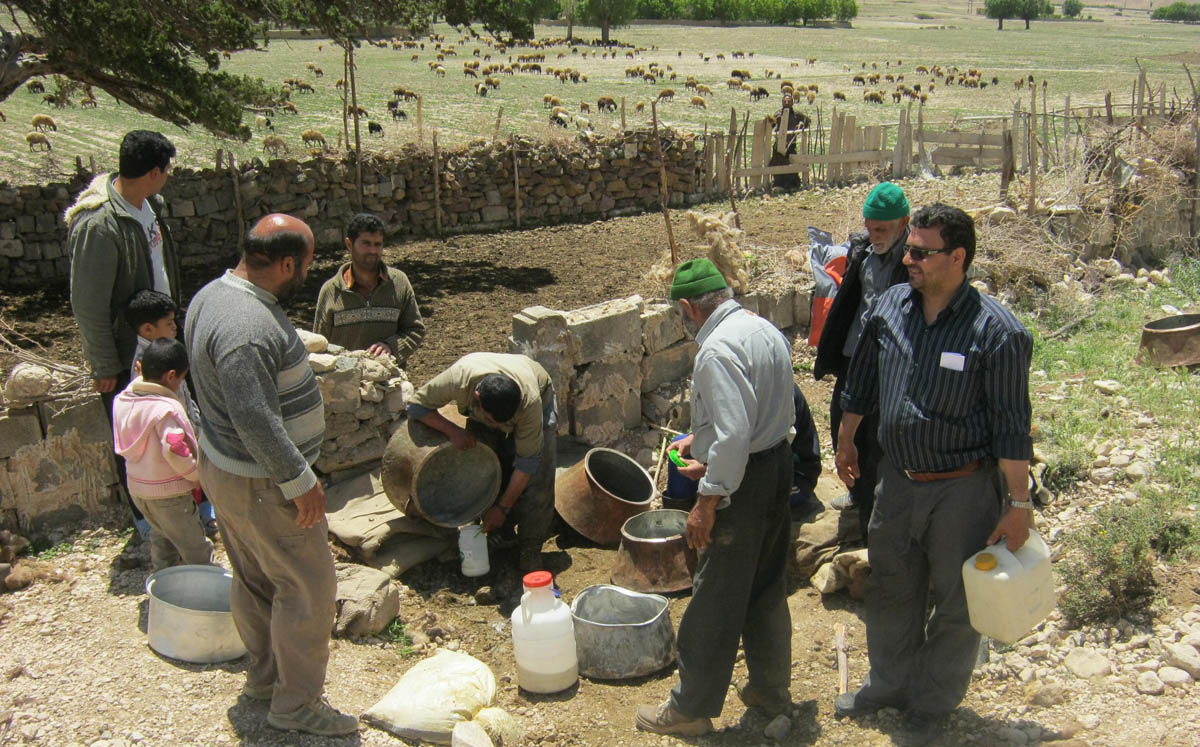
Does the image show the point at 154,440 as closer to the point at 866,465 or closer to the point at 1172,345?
the point at 866,465

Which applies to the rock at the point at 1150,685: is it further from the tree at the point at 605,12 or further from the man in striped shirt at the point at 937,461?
the tree at the point at 605,12

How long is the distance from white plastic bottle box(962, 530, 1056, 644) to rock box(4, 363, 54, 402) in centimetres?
442

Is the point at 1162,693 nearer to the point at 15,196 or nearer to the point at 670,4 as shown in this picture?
the point at 15,196

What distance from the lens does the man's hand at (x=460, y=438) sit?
15.8ft

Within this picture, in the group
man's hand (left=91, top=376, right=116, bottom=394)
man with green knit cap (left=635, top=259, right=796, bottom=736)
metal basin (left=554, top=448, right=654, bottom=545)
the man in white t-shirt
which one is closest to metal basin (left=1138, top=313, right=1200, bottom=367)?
metal basin (left=554, top=448, right=654, bottom=545)

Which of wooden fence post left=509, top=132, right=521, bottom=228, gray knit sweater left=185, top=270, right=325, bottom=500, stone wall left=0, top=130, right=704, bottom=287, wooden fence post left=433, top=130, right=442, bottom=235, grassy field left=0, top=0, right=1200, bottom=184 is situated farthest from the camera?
grassy field left=0, top=0, right=1200, bottom=184

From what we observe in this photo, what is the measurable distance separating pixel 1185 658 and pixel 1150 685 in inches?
8.2

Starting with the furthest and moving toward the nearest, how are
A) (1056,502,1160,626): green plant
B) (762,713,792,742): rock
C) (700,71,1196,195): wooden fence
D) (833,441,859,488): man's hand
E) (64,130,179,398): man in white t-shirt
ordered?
(700,71,1196,195): wooden fence < (64,130,179,398): man in white t-shirt < (1056,502,1160,626): green plant < (833,441,859,488): man's hand < (762,713,792,742): rock

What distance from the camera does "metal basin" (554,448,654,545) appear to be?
5.34 metres

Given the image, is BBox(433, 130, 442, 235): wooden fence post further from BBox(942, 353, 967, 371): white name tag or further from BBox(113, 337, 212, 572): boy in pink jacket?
BBox(942, 353, 967, 371): white name tag

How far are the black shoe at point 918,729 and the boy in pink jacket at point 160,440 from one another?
3.05m

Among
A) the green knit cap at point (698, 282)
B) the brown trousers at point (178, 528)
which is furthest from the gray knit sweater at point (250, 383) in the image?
the green knit cap at point (698, 282)

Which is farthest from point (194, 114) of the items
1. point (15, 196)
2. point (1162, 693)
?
point (1162, 693)

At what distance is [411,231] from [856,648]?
10.2 meters
